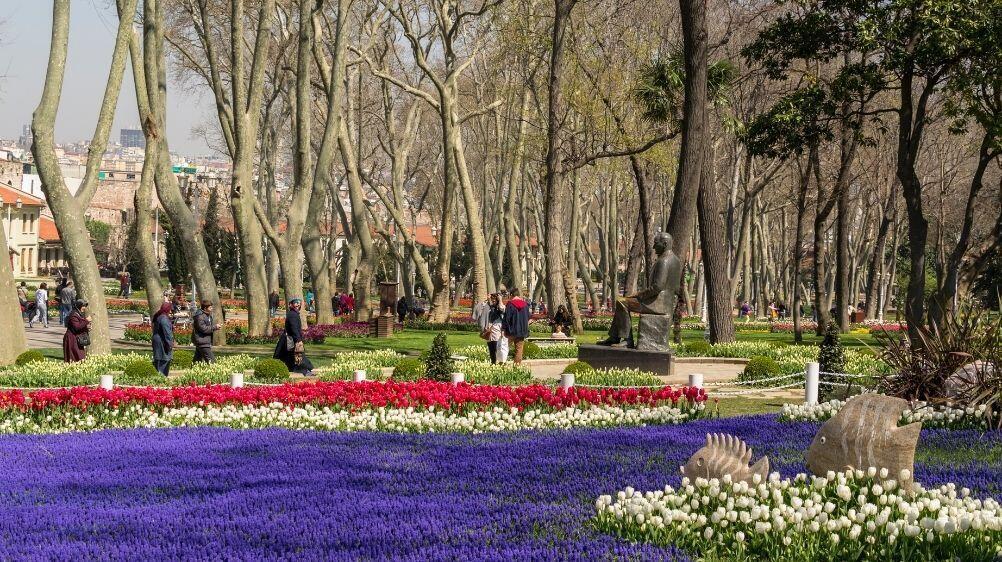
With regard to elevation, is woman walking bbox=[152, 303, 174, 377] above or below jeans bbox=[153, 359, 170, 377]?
above

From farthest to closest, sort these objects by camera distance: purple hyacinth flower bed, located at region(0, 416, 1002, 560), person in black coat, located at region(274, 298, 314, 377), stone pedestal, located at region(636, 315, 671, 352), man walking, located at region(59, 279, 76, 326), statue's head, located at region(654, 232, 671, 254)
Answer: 1. man walking, located at region(59, 279, 76, 326)
2. stone pedestal, located at region(636, 315, 671, 352)
3. person in black coat, located at region(274, 298, 314, 377)
4. statue's head, located at region(654, 232, 671, 254)
5. purple hyacinth flower bed, located at region(0, 416, 1002, 560)

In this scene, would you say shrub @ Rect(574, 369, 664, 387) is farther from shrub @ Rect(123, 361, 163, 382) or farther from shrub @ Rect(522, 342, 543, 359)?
shrub @ Rect(123, 361, 163, 382)

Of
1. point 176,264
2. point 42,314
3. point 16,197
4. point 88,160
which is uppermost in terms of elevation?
Answer: point 16,197

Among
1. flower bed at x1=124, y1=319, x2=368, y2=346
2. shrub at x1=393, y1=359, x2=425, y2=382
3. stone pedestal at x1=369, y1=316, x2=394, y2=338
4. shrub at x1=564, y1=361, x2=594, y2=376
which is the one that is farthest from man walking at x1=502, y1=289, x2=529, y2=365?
stone pedestal at x1=369, y1=316, x2=394, y2=338

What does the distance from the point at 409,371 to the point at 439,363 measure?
0.84m

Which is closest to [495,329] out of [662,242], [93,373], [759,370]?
[662,242]

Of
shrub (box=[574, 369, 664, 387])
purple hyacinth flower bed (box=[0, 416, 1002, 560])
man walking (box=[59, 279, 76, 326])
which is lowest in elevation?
purple hyacinth flower bed (box=[0, 416, 1002, 560])

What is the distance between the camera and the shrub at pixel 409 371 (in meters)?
17.3

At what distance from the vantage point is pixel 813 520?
268 inches

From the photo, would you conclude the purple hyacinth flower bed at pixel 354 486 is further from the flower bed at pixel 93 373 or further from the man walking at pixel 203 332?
the man walking at pixel 203 332

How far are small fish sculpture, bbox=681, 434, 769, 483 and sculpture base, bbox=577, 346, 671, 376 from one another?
11175 millimetres

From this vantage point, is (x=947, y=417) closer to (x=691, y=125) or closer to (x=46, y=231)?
(x=691, y=125)

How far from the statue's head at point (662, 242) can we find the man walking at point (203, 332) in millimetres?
7252

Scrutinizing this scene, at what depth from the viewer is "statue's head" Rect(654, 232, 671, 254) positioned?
61.6 feet
